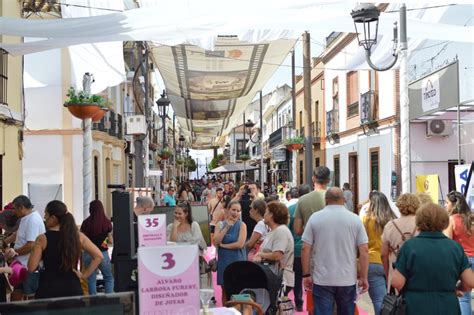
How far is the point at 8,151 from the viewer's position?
12.0 metres

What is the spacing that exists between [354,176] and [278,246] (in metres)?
17.2

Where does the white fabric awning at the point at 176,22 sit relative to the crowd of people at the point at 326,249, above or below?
above

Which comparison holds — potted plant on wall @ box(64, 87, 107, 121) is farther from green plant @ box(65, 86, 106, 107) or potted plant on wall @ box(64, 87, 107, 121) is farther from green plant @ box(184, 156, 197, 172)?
green plant @ box(184, 156, 197, 172)

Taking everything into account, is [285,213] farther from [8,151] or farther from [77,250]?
[8,151]

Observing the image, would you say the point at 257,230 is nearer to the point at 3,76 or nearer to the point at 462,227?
the point at 462,227

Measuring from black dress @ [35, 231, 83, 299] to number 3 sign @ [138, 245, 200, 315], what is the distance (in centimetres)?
196

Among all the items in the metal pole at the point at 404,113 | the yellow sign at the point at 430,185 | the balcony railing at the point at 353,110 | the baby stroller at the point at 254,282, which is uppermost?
the balcony railing at the point at 353,110

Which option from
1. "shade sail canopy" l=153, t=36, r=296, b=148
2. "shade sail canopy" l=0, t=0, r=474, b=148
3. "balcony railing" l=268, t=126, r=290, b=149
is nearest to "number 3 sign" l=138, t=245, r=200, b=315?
"shade sail canopy" l=0, t=0, r=474, b=148

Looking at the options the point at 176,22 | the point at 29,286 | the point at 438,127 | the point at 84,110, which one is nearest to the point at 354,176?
the point at 438,127

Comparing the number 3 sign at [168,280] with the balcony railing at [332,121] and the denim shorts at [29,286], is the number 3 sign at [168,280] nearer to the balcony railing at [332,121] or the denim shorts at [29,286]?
the denim shorts at [29,286]

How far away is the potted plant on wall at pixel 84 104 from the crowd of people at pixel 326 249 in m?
2.21

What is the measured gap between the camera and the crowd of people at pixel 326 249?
432cm

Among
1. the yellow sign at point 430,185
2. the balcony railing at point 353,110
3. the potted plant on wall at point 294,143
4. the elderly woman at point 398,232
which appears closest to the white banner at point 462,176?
the yellow sign at point 430,185

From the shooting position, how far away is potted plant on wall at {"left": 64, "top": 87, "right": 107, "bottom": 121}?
373 inches
